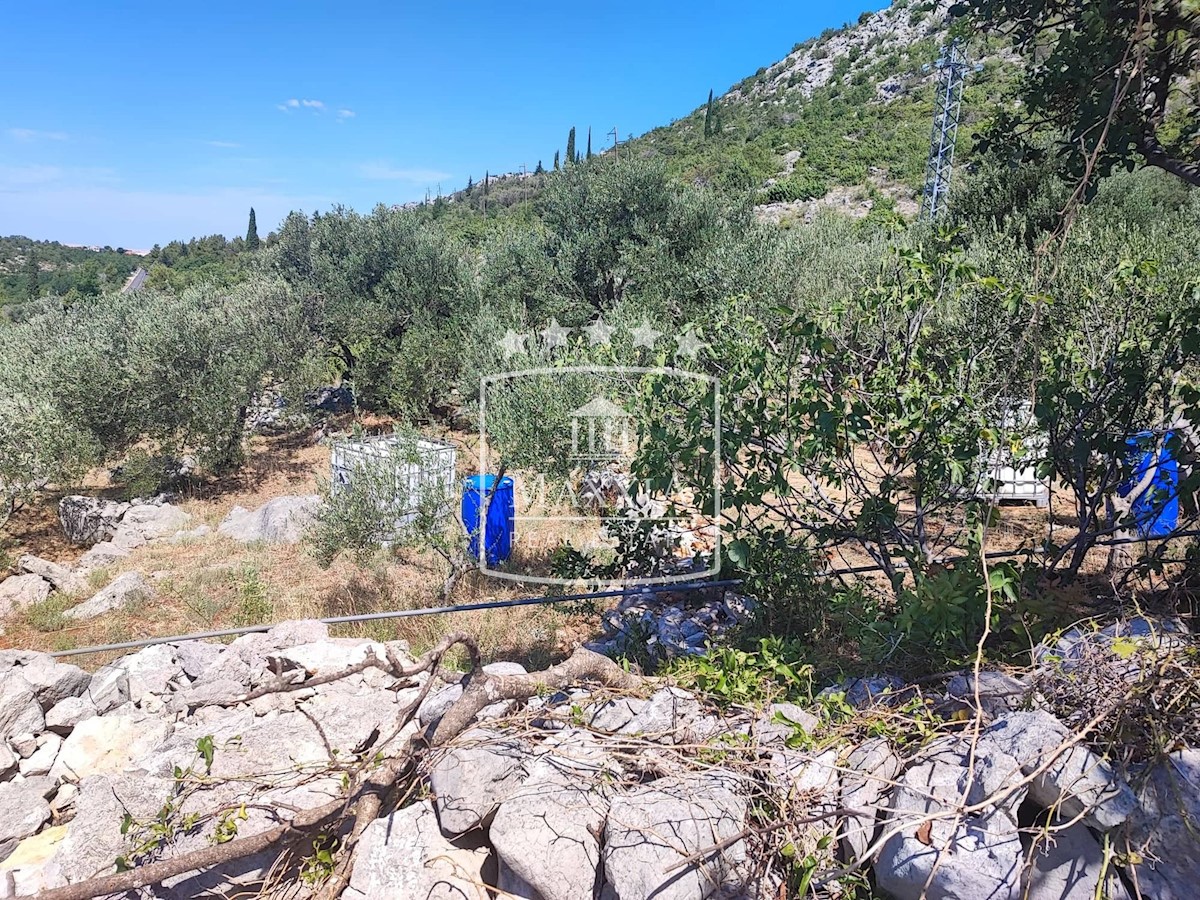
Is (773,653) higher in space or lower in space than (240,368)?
lower

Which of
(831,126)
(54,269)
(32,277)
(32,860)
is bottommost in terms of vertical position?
(32,860)

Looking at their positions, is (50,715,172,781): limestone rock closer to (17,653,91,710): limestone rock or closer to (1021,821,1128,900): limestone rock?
(17,653,91,710): limestone rock

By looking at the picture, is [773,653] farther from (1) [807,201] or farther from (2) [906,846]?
(1) [807,201]

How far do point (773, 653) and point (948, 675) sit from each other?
39.2 inches

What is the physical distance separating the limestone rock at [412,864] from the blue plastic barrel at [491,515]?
5.05 meters

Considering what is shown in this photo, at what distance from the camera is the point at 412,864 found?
2664mm

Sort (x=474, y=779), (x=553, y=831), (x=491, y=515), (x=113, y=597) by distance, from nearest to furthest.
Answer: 1. (x=553, y=831)
2. (x=474, y=779)
3. (x=491, y=515)
4. (x=113, y=597)

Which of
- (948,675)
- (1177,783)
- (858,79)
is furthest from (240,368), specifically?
(858,79)

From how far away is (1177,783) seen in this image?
2137 millimetres

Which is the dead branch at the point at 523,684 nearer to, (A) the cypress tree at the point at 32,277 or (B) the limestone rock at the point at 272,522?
(B) the limestone rock at the point at 272,522

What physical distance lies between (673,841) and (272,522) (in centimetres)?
1047

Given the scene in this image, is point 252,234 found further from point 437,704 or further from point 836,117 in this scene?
point 437,704

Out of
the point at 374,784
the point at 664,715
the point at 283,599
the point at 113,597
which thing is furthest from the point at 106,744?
the point at 113,597

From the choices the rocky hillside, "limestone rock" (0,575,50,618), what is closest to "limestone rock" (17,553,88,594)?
"limestone rock" (0,575,50,618)
